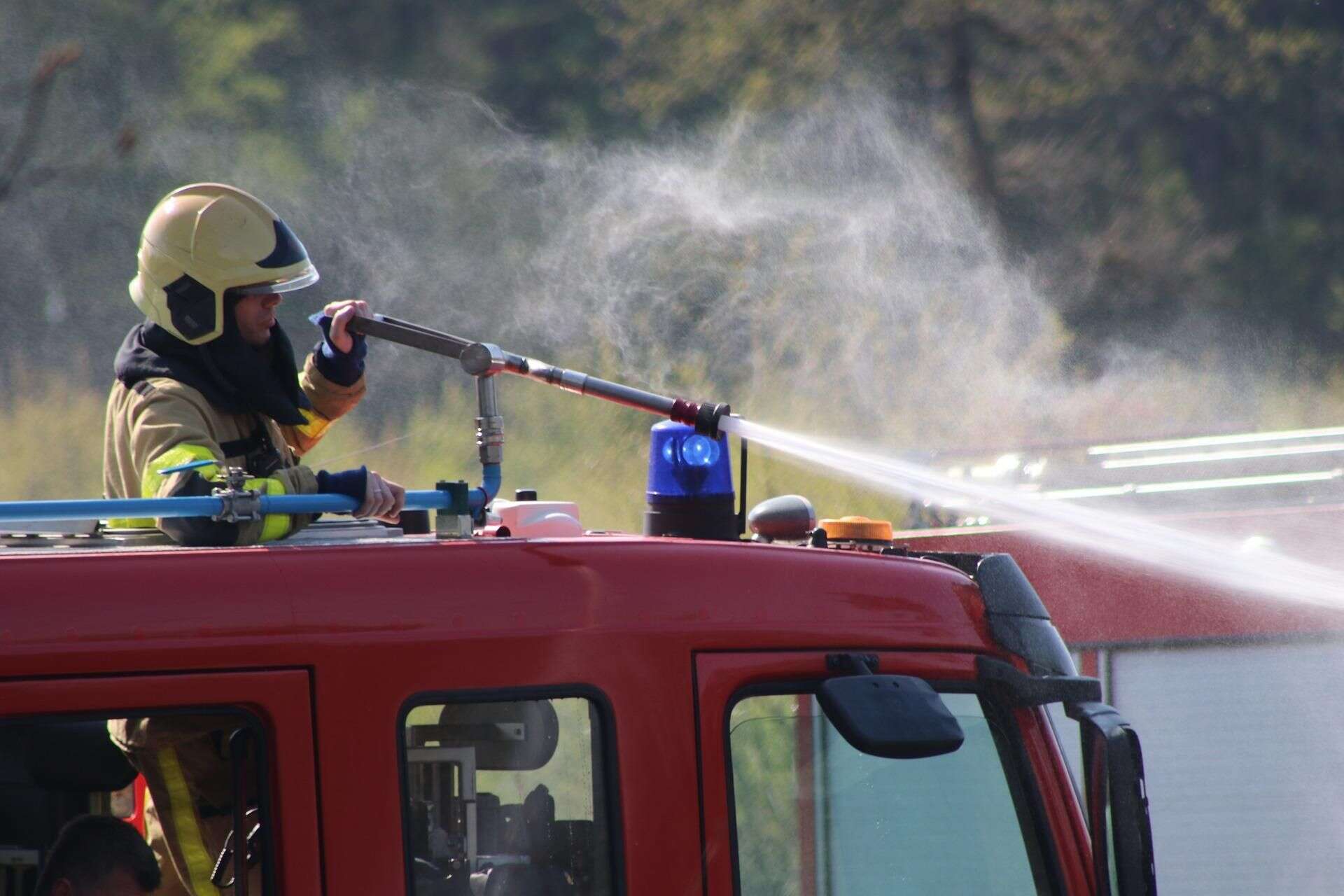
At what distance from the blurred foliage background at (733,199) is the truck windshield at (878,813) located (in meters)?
12.1

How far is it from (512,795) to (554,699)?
0.53 feet

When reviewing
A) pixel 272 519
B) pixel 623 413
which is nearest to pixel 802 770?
pixel 272 519

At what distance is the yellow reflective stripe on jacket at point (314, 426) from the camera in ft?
11.0

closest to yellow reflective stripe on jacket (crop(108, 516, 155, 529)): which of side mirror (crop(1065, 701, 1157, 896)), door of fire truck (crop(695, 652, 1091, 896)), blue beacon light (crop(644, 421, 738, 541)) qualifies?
blue beacon light (crop(644, 421, 738, 541))

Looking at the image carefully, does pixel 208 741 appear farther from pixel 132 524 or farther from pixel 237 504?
pixel 132 524

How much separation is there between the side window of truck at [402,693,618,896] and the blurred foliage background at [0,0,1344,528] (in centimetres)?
1231

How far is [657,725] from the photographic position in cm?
233

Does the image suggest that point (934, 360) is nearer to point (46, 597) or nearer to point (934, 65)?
point (934, 65)

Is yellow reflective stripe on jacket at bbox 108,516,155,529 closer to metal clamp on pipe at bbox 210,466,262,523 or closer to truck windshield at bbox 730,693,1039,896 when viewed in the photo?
metal clamp on pipe at bbox 210,466,262,523

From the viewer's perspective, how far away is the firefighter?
9.11 feet

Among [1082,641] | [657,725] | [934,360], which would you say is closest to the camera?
[657,725]

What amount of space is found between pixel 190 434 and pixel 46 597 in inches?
23.4

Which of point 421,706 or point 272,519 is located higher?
point 272,519

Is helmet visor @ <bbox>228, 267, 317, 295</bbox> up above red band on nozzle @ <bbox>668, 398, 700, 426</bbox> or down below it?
above
